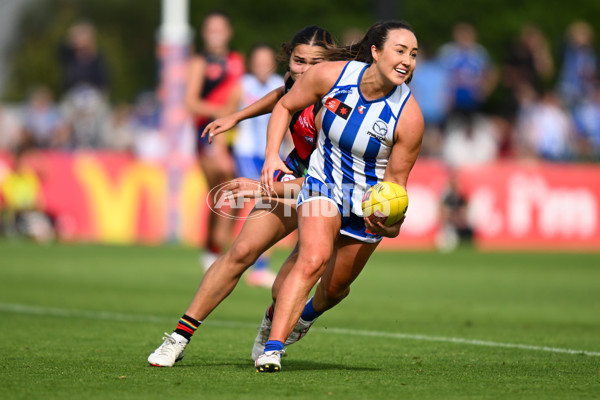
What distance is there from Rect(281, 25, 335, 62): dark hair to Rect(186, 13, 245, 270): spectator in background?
226 inches

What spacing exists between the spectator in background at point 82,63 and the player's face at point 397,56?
55.6ft

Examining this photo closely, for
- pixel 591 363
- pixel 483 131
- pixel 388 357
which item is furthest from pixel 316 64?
pixel 483 131

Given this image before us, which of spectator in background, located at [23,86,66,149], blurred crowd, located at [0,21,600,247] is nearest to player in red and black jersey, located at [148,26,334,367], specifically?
blurred crowd, located at [0,21,600,247]

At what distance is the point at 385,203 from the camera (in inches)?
261

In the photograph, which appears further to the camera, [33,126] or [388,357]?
[33,126]

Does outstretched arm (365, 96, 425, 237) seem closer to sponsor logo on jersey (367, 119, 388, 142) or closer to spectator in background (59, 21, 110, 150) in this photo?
sponsor logo on jersey (367, 119, 388, 142)

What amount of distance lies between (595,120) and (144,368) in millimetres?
17782

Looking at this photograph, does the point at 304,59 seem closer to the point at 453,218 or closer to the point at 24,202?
the point at 453,218

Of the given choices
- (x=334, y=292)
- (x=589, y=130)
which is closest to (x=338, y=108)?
(x=334, y=292)

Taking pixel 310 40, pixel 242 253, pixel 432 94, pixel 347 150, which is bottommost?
pixel 242 253

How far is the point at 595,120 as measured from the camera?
23.0 m

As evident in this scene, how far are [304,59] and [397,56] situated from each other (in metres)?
0.99

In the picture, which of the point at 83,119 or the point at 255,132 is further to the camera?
the point at 83,119

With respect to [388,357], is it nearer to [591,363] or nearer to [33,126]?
[591,363]
